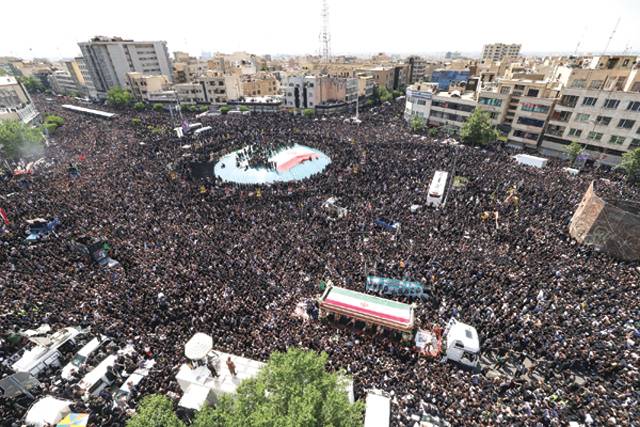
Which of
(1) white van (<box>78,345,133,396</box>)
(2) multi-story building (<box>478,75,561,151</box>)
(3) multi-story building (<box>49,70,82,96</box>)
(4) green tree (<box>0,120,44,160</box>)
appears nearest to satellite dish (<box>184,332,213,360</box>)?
(1) white van (<box>78,345,133,396</box>)

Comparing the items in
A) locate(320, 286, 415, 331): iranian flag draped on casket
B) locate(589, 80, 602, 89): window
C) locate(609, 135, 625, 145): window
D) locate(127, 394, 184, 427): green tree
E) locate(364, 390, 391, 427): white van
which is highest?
locate(589, 80, 602, 89): window

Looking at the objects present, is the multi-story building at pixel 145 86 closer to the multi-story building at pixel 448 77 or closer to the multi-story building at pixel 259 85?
the multi-story building at pixel 259 85

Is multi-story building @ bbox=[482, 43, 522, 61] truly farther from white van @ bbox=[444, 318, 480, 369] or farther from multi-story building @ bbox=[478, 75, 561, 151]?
white van @ bbox=[444, 318, 480, 369]

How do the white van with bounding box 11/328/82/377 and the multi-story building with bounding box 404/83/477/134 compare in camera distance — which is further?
the multi-story building with bounding box 404/83/477/134

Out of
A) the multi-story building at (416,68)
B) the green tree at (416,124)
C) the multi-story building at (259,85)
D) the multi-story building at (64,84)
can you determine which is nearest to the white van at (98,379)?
the green tree at (416,124)

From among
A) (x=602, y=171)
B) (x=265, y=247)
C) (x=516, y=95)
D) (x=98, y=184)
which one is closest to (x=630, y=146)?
(x=602, y=171)

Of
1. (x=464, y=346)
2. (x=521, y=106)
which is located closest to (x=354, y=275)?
(x=464, y=346)

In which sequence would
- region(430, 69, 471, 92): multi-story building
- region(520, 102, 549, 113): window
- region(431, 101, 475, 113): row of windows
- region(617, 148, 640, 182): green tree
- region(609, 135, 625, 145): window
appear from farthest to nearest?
region(430, 69, 471, 92): multi-story building → region(431, 101, 475, 113): row of windows → region(520, 102, 549, 113): window → region(609, 135, 625, 145): window → region(617, 148, 640, 182): green tree
